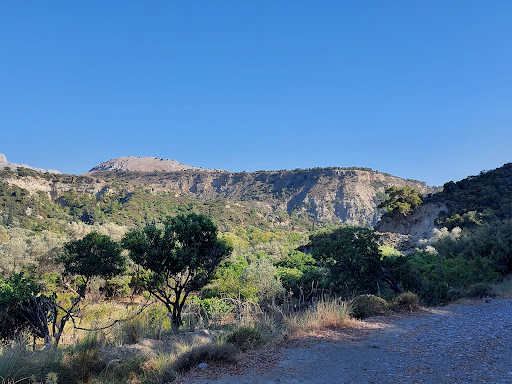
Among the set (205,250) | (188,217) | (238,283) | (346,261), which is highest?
(188,217)

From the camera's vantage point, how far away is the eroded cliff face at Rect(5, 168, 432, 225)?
110 metres

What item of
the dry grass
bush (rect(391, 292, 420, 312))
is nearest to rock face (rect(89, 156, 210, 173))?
bush (rect(391, 292, 420, 312))

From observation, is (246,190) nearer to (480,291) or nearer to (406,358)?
(480,291)

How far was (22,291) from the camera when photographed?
884cm

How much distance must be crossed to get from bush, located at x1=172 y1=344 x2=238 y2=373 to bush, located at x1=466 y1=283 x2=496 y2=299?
34.5ft

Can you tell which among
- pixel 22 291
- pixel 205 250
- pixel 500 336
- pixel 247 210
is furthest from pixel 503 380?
pixel 247 210

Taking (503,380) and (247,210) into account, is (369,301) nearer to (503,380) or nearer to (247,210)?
(503,380)

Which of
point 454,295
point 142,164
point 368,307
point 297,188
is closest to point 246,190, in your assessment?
point 297,188

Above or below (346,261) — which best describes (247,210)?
above

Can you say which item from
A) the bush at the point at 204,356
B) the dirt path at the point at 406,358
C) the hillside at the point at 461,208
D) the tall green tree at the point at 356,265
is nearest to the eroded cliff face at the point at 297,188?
the hillside at the point at 461,208

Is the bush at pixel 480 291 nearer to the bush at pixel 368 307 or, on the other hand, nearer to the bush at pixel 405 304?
the bush at pixel 405 304

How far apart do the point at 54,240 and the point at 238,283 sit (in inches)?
871

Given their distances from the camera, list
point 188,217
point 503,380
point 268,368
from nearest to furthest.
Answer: point 503,380
point 268,368
point 188,217

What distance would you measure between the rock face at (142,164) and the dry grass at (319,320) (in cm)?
15449
